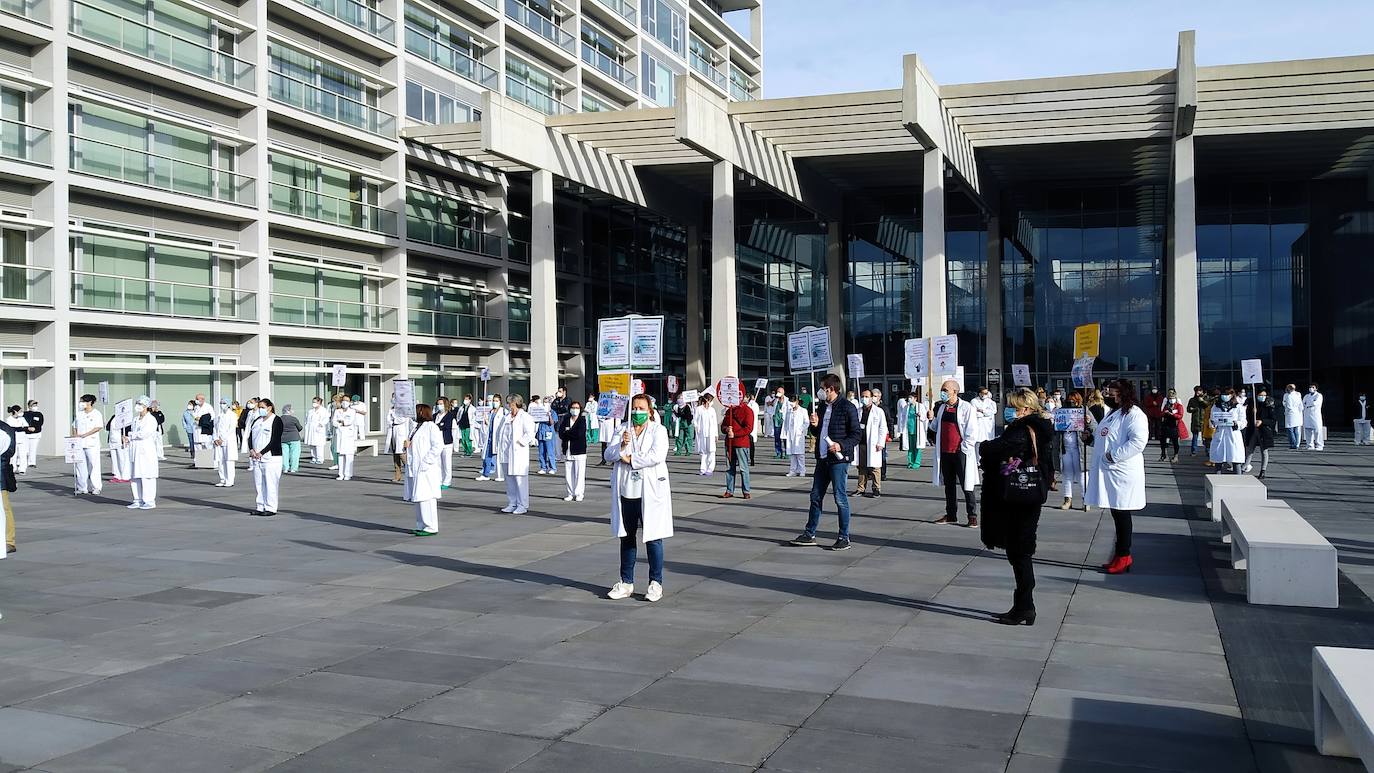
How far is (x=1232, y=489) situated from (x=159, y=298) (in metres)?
30.3

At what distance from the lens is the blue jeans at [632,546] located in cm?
980

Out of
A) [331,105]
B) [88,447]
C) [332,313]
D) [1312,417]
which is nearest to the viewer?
[88,447]

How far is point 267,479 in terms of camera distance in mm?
17172

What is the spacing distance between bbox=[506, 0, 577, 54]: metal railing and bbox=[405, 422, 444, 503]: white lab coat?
38.5m

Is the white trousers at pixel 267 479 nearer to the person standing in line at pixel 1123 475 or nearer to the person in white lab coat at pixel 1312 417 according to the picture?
the person standing in line at pixel 1123 475

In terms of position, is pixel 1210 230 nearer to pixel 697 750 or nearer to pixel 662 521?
pixel 662 521

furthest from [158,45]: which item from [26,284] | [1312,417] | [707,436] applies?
[1312,417]

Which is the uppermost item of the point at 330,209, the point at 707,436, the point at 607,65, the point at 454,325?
the point at 607,65

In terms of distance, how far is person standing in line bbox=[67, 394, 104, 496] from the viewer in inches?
802

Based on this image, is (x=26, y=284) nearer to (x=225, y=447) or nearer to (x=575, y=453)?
(x=225, y=447)

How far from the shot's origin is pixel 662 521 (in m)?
9.77

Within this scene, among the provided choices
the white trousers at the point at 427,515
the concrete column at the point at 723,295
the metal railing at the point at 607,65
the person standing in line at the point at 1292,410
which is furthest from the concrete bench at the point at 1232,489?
the metal railing at the point at 607,65

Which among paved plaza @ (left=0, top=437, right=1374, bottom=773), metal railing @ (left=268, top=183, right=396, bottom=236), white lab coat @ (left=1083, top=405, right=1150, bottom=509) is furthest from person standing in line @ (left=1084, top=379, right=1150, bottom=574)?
metal railing @ (left=268, top=183, right=396, bottom=236)

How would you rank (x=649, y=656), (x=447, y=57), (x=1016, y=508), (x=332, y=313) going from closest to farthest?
(x=649, y=656)
(x=1016, y=508)
(x=332, y=313)
(x=447, y=57)
